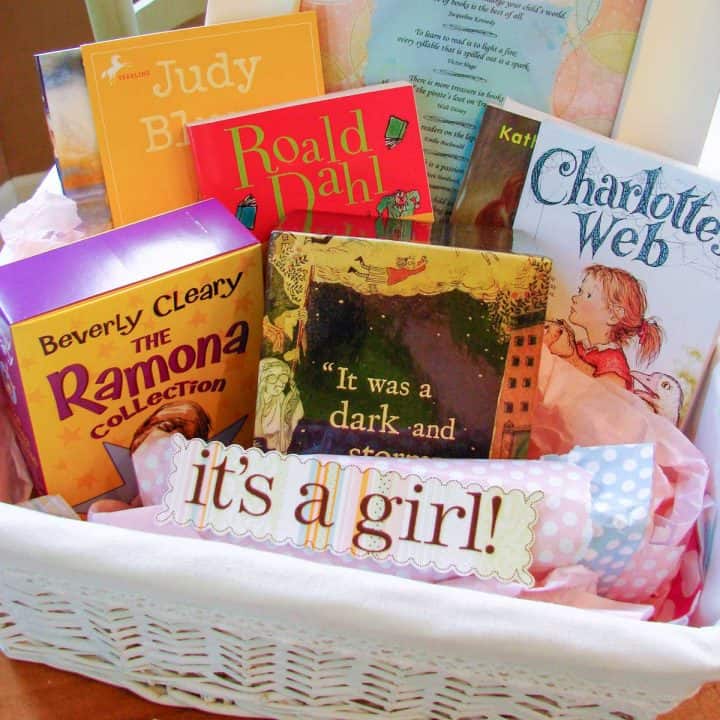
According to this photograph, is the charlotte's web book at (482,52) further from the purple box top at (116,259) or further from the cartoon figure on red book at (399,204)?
the purple box top at (116,259)

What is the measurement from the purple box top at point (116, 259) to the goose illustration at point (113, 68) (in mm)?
129

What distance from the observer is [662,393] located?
2.21 feet

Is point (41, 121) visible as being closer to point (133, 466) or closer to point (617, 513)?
point (133, 466)

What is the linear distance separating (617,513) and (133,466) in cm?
35

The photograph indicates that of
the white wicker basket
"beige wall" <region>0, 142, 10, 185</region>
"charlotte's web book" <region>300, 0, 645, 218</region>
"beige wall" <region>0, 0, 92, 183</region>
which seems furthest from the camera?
"beige wall" <region>0, 142, 10, 185</region>

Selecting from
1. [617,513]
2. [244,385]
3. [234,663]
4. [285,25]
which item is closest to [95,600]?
[234,663]

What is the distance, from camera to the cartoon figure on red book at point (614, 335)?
0.67m

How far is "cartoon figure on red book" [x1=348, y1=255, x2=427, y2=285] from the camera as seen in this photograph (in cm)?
58

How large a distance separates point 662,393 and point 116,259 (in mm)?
452

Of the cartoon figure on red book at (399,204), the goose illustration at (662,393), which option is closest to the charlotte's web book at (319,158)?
the cartoon figure on red book at (399,204)

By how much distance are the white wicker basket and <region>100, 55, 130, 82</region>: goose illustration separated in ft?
1.19

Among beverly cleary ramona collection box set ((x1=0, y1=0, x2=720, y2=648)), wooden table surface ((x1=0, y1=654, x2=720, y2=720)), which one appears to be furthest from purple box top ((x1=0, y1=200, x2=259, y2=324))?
wooden table surface ((x1=0, y1=654, x2=720, y2=720))

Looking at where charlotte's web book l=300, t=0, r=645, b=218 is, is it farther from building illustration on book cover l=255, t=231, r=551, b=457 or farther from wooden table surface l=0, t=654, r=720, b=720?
wooden table surface l=0, t=654, r=720, b=720

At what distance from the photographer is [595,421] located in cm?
66
